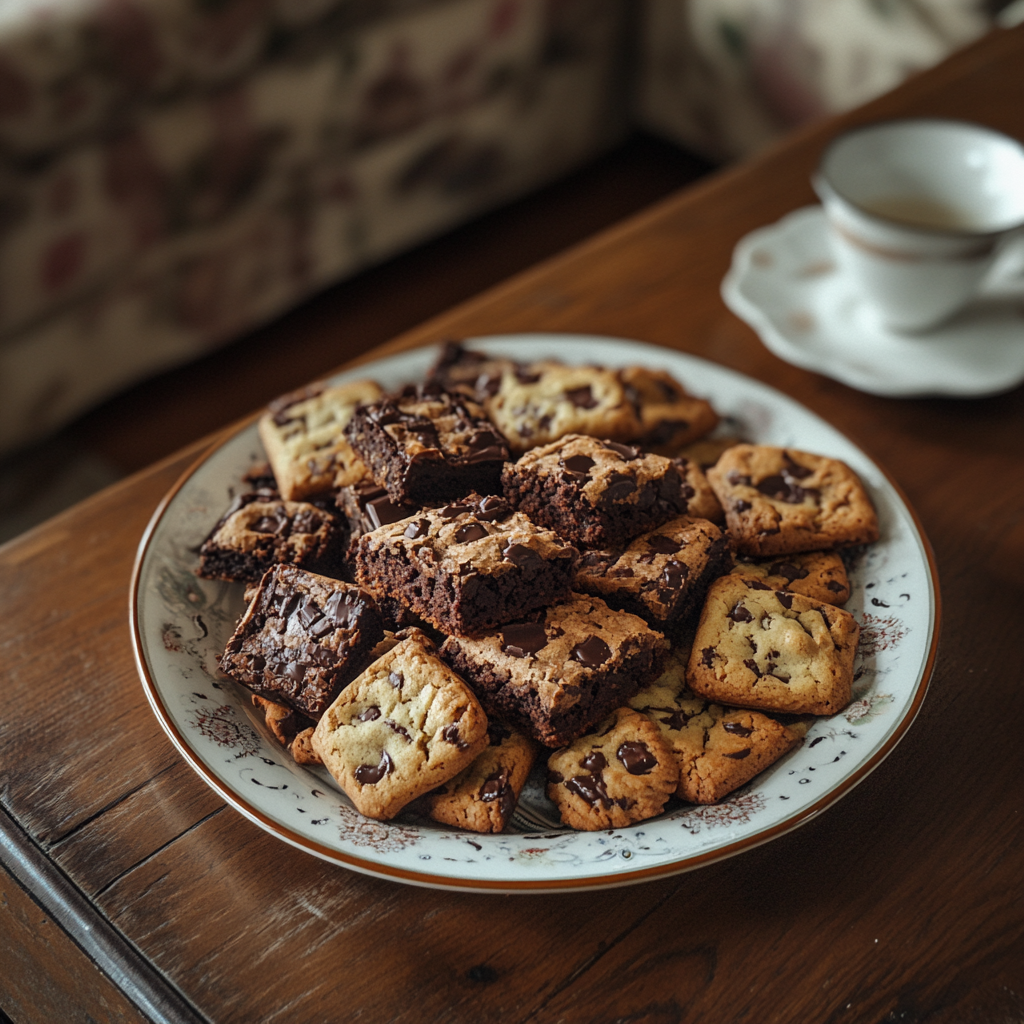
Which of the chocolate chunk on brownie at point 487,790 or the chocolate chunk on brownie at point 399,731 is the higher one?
the chocolate chunk on brownie at point 399,731

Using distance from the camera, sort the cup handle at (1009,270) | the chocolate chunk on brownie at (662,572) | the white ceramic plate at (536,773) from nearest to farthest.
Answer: the white ceramic plate at (536,773), the chocolate chunk on brownie at (662,572), the cup handle at (1009,270)

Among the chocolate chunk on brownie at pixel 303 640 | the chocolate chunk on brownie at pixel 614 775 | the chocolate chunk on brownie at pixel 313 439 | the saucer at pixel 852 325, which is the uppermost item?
the chocolate chunk on brownie at pixel 313 439

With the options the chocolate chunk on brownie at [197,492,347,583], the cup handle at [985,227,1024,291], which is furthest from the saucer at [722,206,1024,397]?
the chocolate chunk on brownie at [197,492,347,583]

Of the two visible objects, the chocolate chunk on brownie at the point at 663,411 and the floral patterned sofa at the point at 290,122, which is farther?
the floral patterned sofa at the point at 290,122

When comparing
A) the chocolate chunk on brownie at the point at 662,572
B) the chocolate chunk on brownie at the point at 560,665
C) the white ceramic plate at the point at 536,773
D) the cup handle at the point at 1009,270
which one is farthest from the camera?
the cup handle at the point at 1009,270

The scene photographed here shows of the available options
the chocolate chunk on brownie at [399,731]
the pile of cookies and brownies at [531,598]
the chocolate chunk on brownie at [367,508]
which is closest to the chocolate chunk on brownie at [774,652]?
the pile of cookies and brownies at [531,598]

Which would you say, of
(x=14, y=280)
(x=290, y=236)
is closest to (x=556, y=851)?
(x=14, y=280)

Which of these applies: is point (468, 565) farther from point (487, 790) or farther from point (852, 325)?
point (852, 325)

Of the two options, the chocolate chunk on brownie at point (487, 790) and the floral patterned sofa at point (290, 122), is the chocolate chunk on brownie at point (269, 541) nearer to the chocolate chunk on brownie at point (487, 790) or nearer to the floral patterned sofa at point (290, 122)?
the chocolate chunk on brownie at point (487, 790)
